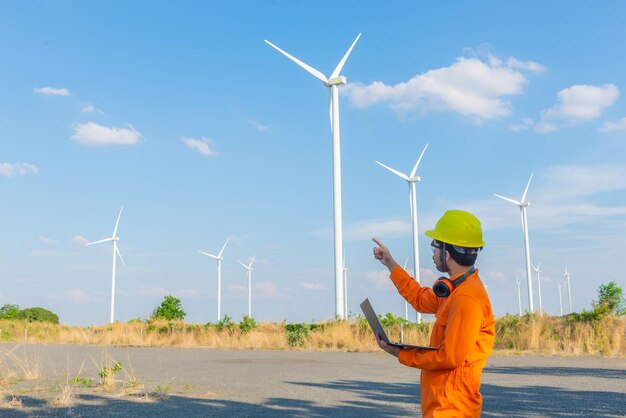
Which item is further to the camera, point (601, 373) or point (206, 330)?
point (206, 330)

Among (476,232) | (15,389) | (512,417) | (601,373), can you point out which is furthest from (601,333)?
(476,232)

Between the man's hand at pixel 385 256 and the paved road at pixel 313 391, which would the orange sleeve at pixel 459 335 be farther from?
the paved road at pixel 313 391

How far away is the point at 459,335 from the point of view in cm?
327

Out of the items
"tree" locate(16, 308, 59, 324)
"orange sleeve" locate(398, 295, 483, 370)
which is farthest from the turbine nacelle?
"tree" locate(16, 308, 59, 324)

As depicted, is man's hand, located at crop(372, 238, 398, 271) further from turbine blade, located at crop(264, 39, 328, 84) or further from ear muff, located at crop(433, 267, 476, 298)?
turbine blade, located at crop(264, 39, 328, 84)

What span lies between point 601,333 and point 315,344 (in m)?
8.75

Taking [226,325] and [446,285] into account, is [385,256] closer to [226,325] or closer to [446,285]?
[446,285]

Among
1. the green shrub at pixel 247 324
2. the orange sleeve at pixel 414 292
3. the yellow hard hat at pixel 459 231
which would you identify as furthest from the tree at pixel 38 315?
the yellow hard hat at pixel 459 231

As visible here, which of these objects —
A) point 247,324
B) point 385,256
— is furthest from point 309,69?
point 385,256

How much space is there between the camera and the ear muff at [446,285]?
351 centimetres

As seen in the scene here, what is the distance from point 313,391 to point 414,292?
265 inches

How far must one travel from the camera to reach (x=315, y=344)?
22.2 m

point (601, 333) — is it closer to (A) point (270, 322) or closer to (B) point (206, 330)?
(A) point (270, 322)

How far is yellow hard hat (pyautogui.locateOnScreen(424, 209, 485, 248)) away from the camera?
3.62 metres
